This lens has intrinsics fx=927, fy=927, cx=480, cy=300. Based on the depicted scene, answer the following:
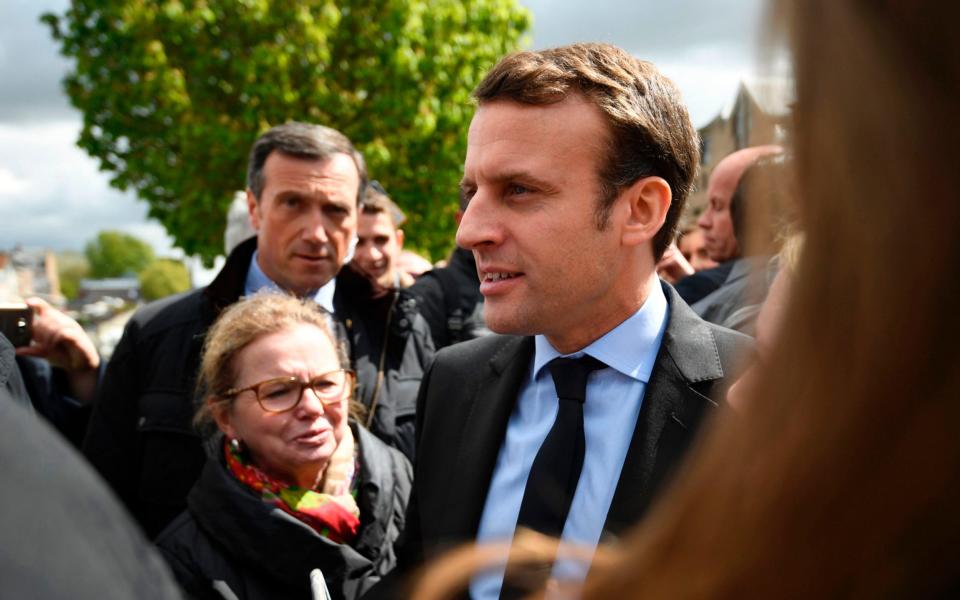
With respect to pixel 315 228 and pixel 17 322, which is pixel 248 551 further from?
pixel 315 228

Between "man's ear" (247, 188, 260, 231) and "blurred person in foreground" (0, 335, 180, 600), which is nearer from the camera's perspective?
"blurred person in foreground" (0, 335, 180, 600)

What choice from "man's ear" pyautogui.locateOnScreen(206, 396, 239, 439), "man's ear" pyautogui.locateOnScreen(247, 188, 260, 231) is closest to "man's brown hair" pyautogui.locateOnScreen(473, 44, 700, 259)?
"man's ear" pyautogui.locateOnScreen(206, 396, 239, 439)

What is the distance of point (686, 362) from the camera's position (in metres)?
2.34

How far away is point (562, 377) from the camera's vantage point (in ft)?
7.92

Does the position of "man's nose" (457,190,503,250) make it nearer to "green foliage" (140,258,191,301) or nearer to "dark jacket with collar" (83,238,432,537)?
"dark jacket with collar" (83,238,432,537)

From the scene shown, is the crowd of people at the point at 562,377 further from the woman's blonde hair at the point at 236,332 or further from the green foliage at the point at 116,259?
the green foliage at the point at 116,259

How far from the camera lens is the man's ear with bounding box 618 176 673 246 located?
8.02 ft

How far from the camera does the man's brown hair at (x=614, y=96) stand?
2391mm

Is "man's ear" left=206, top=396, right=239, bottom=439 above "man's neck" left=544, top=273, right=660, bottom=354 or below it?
below

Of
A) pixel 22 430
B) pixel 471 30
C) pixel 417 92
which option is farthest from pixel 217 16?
pixel 22 430

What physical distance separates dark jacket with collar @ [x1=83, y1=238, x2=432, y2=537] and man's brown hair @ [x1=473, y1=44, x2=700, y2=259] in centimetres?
188

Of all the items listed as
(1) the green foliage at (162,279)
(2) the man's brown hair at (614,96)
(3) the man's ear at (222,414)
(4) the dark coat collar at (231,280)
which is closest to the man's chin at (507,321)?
(2) the man's brown hair at (614,96)

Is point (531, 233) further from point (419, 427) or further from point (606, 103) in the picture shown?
point (419, 427)

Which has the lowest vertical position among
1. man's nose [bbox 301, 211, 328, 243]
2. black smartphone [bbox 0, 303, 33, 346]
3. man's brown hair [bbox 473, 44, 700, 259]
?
black smartphone [bbox 0, 303, 33, 346]
